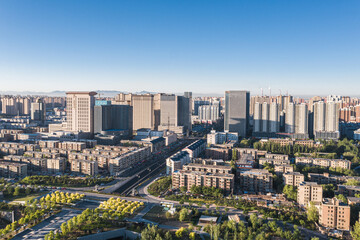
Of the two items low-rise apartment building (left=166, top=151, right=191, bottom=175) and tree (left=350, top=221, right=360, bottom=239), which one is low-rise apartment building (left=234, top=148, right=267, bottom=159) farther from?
tree (left=350, top=221, right=360, bottom=239)

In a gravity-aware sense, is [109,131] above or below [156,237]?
above

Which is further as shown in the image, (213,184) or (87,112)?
(87,112)

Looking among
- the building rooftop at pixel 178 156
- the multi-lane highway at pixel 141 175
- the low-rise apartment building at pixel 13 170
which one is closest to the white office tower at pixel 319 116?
the multi-lane highway at pixel 141 175

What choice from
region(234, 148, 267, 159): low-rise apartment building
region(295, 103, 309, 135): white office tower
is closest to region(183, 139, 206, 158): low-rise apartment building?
region(234, 148, 267, 159): low-rise apartment building

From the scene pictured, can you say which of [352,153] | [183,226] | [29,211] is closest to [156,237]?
[183,226]

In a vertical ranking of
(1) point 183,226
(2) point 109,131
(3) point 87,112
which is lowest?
(1) point 183,226

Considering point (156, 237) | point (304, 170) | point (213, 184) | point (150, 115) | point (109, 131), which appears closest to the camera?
point (156, 237)

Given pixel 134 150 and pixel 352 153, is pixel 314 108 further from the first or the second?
pixel 134 150
